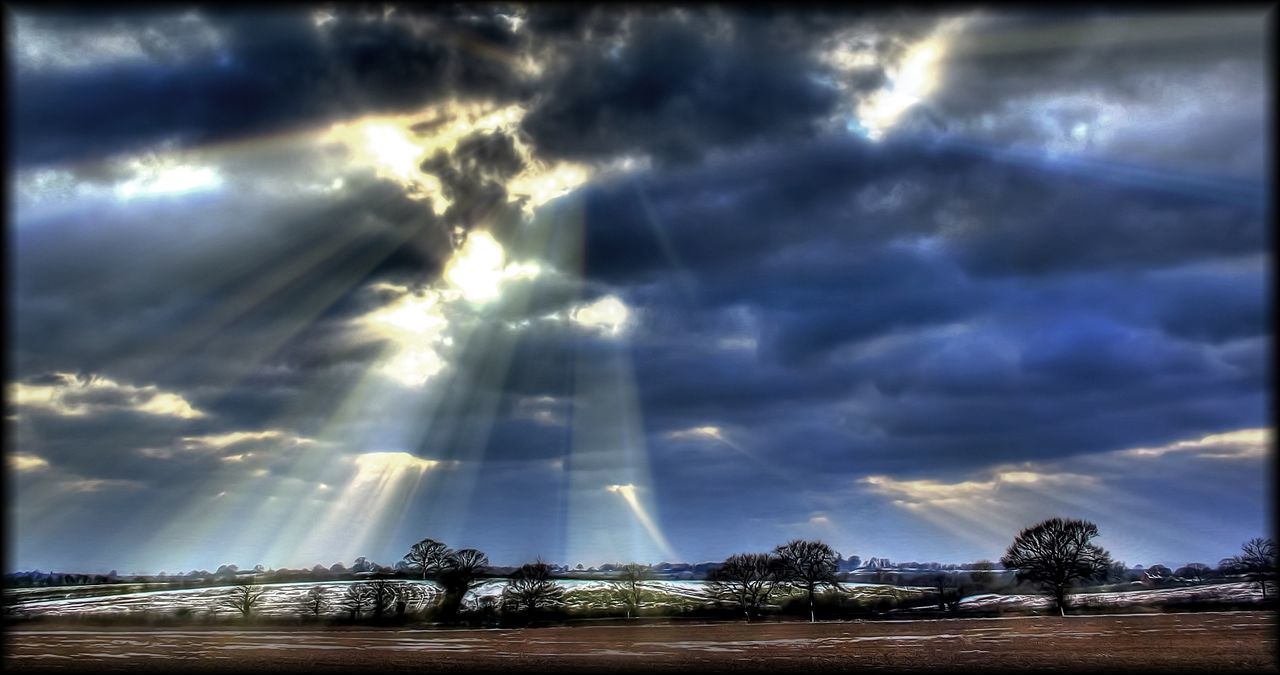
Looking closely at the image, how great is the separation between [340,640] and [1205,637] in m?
106

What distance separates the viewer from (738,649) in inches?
3265

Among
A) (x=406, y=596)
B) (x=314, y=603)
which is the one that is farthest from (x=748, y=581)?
(x=314, y=603)

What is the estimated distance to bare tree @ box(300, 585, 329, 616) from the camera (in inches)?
6638

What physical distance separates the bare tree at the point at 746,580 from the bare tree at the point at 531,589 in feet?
128

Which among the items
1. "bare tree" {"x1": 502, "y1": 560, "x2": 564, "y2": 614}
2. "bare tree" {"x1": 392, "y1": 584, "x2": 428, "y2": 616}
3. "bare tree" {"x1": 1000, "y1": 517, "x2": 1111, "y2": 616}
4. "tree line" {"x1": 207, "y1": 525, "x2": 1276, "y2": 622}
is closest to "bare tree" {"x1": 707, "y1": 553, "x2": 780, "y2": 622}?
"tree line" {"x1": 207, "y1": 525, "x2": 1276, "y2": 622}

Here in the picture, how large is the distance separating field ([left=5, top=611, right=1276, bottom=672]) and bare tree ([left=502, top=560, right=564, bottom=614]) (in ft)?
146

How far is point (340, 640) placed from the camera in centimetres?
11219

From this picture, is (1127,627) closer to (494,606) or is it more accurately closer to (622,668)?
(622,668)

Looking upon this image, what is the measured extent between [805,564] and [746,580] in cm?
1589

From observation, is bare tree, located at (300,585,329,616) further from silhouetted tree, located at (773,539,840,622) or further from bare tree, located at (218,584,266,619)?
silhouetted tree, located at (773,539,840,622)

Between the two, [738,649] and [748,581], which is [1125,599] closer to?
[748,581]

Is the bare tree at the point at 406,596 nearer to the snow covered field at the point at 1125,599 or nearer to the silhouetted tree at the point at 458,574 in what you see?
the silhouetted tree at the point at 458,574

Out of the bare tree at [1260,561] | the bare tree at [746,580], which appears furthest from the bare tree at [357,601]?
the bare tree at [1260,561]

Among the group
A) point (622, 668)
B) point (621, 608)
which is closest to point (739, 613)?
point (621, 608)
